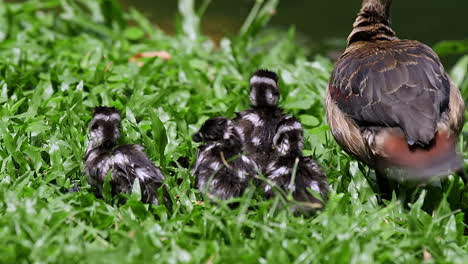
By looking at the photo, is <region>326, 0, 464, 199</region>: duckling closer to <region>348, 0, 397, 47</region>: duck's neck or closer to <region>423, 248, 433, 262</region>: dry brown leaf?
<region>348, 0, 397, 47</region>: duck's neck

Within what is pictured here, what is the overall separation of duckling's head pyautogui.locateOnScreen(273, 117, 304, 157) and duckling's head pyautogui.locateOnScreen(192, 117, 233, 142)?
0.34 meters

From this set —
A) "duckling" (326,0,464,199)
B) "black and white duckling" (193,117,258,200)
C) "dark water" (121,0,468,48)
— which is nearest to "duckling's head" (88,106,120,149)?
"black and white duckling" (193,117,258,200)

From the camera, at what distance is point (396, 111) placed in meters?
Answer: 4.55

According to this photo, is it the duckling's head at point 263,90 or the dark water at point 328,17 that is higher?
the dark water at point 328,17

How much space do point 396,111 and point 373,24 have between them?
1.50 m

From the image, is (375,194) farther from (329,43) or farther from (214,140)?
(329,43)

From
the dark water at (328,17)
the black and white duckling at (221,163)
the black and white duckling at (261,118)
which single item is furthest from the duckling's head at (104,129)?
the dark water at (328,17)

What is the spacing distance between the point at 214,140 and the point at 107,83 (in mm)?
2050

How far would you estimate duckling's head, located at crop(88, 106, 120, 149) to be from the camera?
4.75 m

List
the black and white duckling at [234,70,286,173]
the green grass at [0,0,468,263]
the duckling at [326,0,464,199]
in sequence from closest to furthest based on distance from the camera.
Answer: the green grass at [0,0,468,263], the duckling at [326,0,464,199], the black and white duckling at [234,70,286,173]

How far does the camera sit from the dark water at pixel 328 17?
32.3 feet

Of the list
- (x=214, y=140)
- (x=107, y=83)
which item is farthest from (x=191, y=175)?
(x=107, y=83)

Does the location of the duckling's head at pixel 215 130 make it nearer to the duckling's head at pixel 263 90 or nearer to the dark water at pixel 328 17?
the duckling's head at pixel 263 90

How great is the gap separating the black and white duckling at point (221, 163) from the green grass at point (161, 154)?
0.11 m
